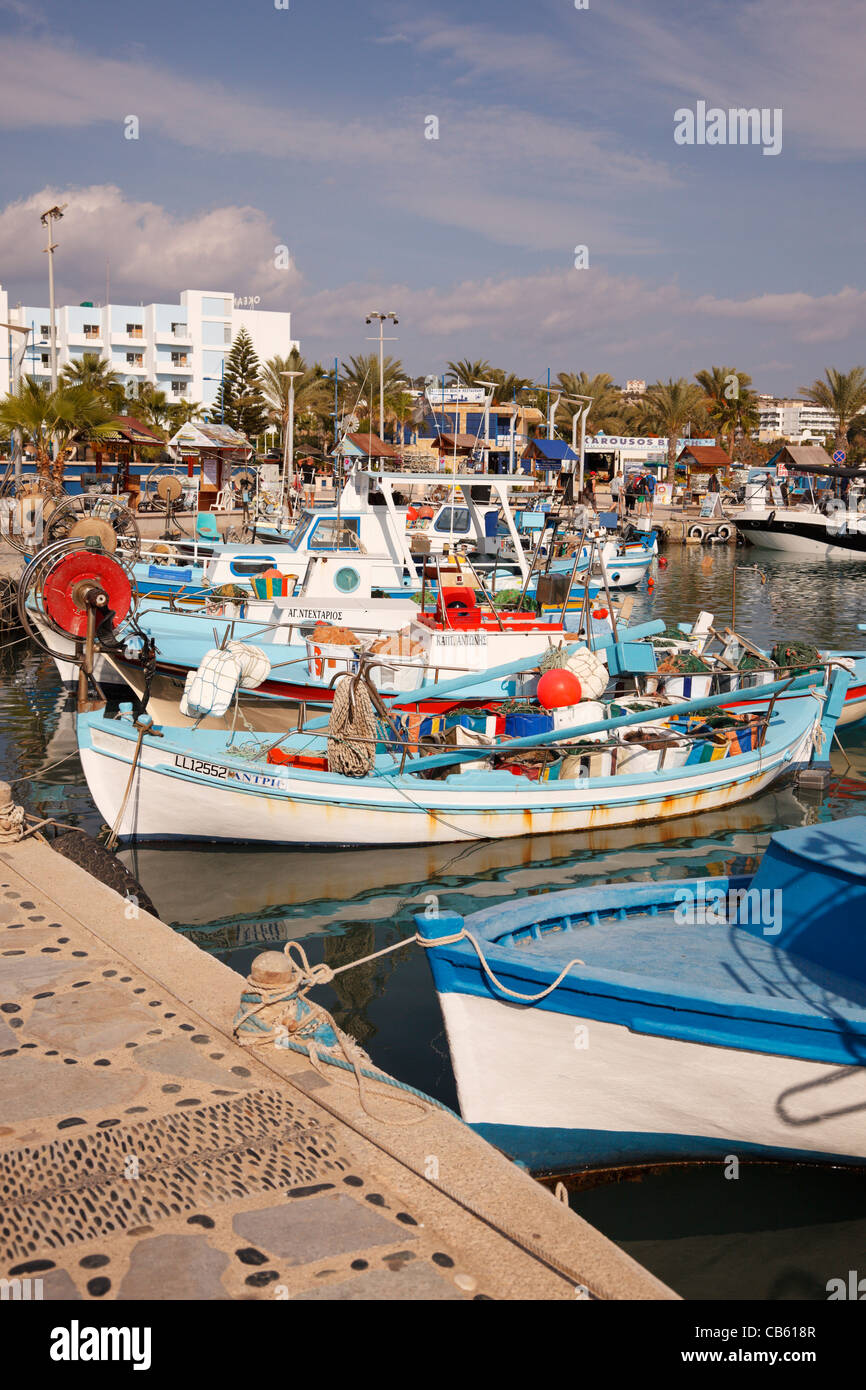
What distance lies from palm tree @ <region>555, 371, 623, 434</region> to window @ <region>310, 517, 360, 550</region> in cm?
5097

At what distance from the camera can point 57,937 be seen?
7.41 m

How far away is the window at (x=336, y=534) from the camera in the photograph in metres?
20.1

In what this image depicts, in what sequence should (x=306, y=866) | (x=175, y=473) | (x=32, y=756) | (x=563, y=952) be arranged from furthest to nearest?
1. (x=175, y=473)
2. (x=32, y=756)
3. (x=306, y=866)
4. (x=563, y=952)

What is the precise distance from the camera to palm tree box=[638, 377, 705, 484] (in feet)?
234

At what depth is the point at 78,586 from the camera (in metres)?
13.9

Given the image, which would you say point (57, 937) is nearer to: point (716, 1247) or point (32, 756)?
point (716, 1247)

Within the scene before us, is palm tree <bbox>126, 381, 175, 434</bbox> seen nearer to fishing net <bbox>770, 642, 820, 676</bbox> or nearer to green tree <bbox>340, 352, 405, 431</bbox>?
green tree <bbox>340, 352, 405, 431</bbox>

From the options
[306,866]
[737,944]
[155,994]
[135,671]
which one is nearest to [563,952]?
[737,944]

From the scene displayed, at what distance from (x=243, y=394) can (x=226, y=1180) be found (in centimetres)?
6391

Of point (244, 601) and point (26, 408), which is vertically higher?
point (26, 408)

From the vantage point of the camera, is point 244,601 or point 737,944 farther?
point 244,601

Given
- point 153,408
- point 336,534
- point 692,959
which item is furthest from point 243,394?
point 692,959

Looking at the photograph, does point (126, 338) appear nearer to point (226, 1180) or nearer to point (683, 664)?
point (683, 664)
